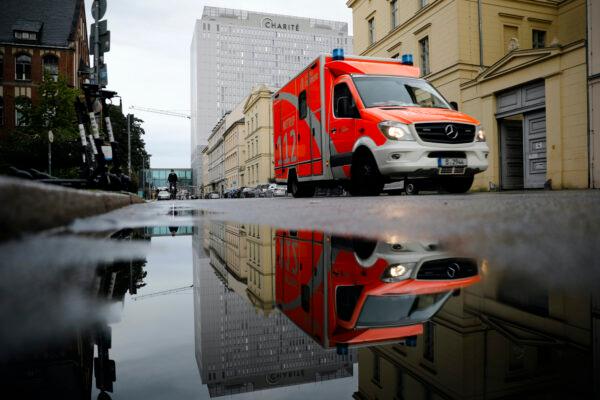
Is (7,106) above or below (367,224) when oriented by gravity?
above

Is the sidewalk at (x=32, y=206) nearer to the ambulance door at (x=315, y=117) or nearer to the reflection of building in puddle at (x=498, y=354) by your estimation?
the reflection of building in puddle at (x=498, y=354)

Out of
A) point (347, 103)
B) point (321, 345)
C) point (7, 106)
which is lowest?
point (321, 345)

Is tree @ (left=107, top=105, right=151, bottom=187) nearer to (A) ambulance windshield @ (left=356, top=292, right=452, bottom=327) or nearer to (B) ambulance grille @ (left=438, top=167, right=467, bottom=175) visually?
(B) ambulance grille @ (left=438, top=167, right=467, bottom=175)

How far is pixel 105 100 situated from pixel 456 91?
14.6m

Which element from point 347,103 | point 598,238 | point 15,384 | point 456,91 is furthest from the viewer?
point 456,91

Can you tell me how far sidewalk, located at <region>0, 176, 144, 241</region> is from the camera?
1705 mm

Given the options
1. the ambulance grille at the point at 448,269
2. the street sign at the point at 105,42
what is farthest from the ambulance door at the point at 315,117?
the ambulance grille at the point at 448,269

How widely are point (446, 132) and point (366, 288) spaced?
310 inches

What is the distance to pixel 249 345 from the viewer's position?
0.98 metres

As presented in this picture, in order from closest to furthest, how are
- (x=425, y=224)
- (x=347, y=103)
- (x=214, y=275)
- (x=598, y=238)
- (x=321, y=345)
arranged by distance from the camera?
(x=321, y=345) < (x=214, y=275) < (x=598, y=238) < (x=425, y=224) < (x=347, y=103)

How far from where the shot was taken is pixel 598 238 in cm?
199

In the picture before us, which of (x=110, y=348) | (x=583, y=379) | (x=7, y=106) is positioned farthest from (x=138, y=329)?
(x=7, y=106)

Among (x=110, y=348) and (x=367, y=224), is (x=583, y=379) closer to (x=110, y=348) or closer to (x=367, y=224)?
(x=110, y=348)

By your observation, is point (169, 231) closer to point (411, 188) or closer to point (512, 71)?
point (411, 188)
